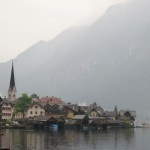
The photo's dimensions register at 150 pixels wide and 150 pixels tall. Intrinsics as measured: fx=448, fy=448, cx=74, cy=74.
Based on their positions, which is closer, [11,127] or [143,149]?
[143,149]

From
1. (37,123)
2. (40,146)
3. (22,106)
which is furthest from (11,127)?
(40,146)

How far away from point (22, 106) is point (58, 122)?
25.1 metres

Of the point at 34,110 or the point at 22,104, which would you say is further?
the point at 34,110

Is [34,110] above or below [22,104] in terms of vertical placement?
below

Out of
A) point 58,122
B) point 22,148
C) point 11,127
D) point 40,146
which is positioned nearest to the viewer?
point 22,148

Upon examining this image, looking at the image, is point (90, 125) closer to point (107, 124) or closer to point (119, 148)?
point (107, 124)

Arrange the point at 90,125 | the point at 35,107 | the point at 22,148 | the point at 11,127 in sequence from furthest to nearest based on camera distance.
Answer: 1. the point at 35,107
2. the point at 90,125
3. the point at 11,127
4. the point at 22,148

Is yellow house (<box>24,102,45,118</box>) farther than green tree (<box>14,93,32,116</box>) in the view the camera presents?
Yes

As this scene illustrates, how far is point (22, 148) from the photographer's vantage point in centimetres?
8044

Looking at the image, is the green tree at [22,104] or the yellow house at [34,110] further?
the yellow house at [34,110]

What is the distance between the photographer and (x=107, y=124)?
18938cm

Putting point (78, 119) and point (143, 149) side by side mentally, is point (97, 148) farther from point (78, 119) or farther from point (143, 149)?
point (78, 119)

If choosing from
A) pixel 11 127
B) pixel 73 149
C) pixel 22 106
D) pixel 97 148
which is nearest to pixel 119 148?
pixel 97 148

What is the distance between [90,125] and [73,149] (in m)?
101
